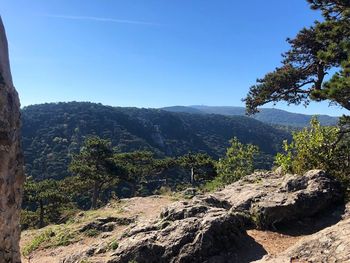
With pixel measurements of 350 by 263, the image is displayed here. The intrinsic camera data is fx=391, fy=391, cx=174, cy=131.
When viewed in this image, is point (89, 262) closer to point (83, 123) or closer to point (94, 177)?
point (94, 177)

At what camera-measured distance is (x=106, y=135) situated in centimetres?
13938

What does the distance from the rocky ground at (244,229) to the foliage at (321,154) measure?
1.47 m

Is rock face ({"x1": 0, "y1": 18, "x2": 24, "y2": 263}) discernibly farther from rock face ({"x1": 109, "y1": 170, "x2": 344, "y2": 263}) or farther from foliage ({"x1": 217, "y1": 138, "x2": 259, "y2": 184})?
foliage ({"x1": 217, "y1": 138, "x2": 259, "y2": 184})

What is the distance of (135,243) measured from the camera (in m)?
13.1

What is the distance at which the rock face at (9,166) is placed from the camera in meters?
7.24

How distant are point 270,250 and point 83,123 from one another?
480 feet

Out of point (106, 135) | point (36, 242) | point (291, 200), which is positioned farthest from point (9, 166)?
point (106, 135)

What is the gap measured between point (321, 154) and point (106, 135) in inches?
4964

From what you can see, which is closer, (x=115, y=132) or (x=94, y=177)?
(x=94, y=177)

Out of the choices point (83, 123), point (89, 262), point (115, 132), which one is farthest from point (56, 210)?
point (83, 123)

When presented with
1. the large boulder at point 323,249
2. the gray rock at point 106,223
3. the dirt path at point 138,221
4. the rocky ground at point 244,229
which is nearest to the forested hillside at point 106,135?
the dirt path at point 138,221

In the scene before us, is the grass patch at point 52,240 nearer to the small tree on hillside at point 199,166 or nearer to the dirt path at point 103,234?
the dirt path at point 103,234

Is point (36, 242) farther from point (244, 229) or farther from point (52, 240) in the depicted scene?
point (244, 229)

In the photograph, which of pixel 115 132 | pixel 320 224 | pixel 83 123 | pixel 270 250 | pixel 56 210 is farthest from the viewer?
pixel 83 123
